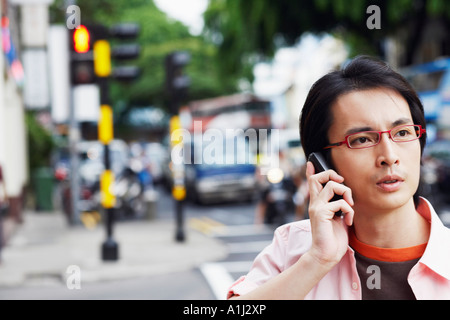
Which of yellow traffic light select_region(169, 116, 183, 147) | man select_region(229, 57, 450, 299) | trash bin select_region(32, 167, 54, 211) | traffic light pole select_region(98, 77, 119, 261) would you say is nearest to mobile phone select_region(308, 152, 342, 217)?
man select_region(229, 57, 450, 299)

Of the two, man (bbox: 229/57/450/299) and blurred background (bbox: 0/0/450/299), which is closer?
man (bbox: 229/57/450/299)

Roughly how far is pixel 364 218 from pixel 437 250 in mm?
194

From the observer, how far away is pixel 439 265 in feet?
5.69

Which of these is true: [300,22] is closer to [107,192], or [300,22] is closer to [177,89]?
[177,89]

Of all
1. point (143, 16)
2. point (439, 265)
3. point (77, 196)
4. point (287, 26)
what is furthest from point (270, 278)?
point (143, 16)

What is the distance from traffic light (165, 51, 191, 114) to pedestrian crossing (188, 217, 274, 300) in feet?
8.55

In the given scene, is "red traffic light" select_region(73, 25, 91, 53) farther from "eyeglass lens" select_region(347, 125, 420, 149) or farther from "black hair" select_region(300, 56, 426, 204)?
"eyeglass lens" select_region(347, 125, 420, 149)

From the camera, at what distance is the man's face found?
178cm

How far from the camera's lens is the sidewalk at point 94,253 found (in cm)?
933

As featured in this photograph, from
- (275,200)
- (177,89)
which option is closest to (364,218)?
(177,89)

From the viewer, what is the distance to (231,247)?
39.5 ft

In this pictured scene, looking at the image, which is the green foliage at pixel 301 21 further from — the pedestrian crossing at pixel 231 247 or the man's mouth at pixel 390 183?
the man's mouth at pixel 390 183

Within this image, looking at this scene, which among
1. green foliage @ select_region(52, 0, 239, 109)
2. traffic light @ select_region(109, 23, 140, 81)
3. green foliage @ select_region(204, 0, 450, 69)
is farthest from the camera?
green foliage @ select_region(52, 0, 239, 109)
